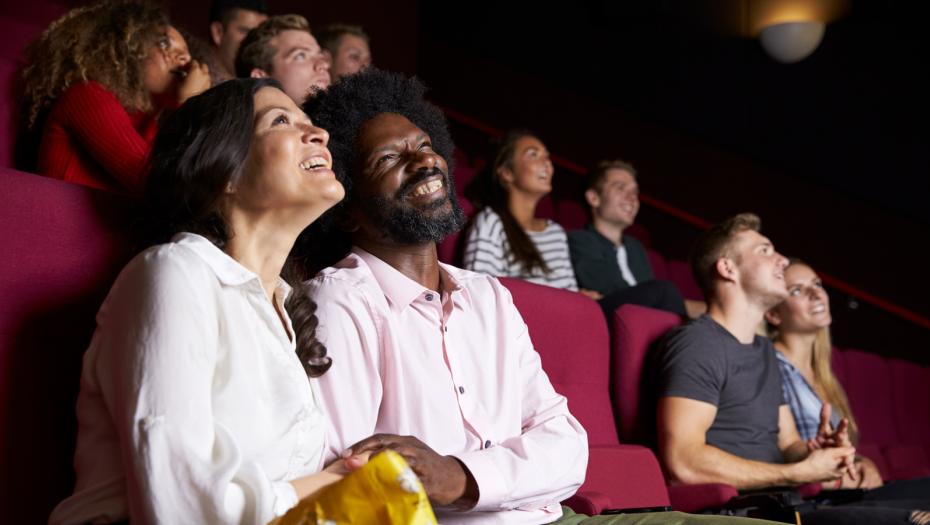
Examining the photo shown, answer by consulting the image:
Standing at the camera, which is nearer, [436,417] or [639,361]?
[436,417]

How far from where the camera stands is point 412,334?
968mm

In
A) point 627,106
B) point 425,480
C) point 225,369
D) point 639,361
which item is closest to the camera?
point 225,369

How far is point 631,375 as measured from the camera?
1519mm

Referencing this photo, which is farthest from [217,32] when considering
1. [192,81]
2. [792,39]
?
[792,39]

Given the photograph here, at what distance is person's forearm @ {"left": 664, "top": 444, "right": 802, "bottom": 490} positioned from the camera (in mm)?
1402

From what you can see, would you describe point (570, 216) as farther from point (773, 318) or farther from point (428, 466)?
point (428, 466)

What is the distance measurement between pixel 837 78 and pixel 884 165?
1.13 feet

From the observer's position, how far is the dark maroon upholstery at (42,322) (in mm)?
747

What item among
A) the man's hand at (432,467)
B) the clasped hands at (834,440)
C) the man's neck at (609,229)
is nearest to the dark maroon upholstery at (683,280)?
the man's neck at (609,229)

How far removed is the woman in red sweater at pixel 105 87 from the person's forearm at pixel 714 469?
2.78ft

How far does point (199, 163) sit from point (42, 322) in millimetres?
179

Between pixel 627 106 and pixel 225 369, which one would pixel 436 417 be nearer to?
pixel 225 369

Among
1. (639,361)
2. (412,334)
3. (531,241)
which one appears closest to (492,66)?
(531,241)

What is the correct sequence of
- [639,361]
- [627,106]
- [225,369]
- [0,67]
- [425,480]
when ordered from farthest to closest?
[627,106], [639,361], [0,67], [425,480], [225,369]
